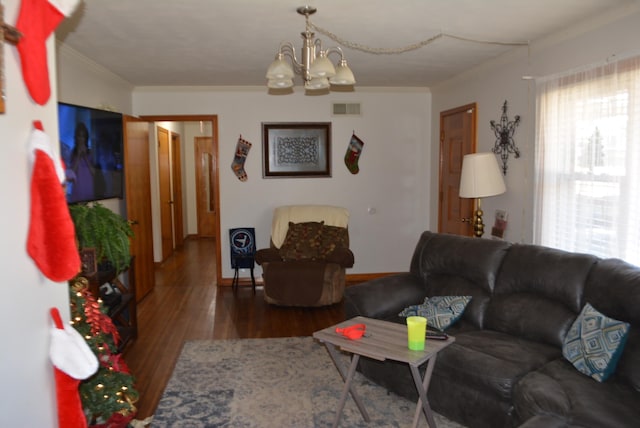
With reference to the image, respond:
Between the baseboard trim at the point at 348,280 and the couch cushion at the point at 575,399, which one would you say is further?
the baseboard trim at the point at 348,280

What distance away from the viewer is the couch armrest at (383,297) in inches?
134

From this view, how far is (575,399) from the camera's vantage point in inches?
84.8

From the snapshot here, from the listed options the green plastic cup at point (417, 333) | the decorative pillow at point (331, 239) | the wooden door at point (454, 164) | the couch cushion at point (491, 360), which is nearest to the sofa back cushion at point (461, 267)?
the couch cushion at point (491, 360)

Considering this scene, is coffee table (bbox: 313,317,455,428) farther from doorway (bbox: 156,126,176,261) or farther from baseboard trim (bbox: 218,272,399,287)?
doorway (bbox: 156,126,176,261)

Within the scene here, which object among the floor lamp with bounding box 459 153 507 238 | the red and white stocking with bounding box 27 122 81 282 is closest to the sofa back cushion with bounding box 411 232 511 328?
the floor lamp with bounding box 459 153 507 238

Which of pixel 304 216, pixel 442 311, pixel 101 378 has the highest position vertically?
pixel 304 216

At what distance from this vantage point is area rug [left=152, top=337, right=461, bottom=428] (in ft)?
9.43

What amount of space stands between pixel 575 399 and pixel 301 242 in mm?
3575

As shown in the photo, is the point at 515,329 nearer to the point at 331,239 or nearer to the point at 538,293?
the point at 538,293

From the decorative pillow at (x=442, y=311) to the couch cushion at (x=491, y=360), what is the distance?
0.24 metres

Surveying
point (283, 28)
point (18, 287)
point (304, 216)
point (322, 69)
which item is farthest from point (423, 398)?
point (304, 216)

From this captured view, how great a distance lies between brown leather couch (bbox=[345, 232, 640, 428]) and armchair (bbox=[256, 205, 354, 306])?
4.95ft

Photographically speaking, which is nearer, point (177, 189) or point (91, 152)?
point (91, 152)

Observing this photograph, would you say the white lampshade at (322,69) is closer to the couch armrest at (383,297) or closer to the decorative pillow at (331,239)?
the couch armrest at (383,297)
